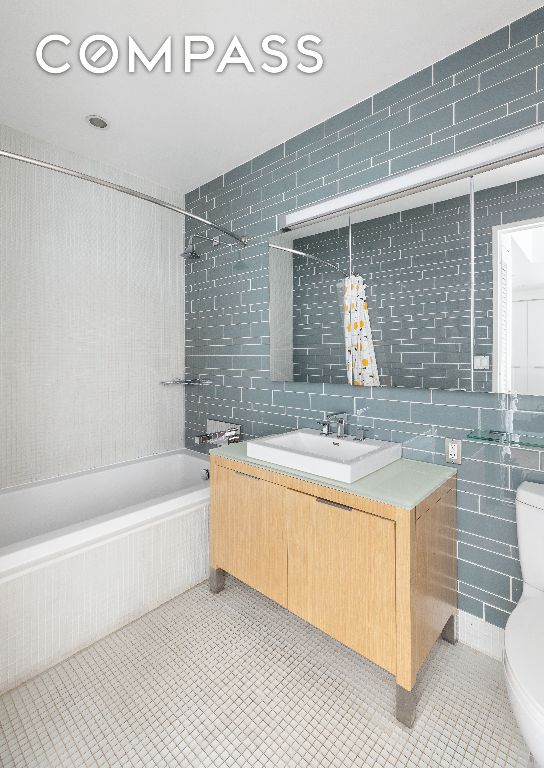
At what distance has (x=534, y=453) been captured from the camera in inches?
63.1

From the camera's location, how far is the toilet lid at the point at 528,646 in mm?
1017

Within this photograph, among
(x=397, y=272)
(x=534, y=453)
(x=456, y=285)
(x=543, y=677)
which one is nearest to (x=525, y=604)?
(x=543, y=677)

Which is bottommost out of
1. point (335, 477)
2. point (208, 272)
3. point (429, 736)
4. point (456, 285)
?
point (429, 736)

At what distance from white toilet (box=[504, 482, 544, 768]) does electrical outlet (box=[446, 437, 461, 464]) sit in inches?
11.0

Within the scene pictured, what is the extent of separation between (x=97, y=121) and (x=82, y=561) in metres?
2.41

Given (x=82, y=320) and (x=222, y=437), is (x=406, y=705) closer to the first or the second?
(x=222, y=437)

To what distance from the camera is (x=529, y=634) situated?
1199mm

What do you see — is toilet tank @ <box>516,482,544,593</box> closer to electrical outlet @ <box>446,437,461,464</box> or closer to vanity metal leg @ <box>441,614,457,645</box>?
electrical outlet @ <box>446,437,461,464</box>

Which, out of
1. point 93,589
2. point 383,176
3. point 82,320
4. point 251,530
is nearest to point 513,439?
point 251,530

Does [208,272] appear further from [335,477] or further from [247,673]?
[247,673]

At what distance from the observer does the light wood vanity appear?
4.59 ft

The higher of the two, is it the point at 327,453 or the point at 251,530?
the point at 327,453

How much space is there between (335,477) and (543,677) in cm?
84

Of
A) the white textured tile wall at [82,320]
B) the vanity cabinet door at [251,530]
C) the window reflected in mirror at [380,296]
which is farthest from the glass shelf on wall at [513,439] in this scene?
the white textured tile wall at [82,320]
